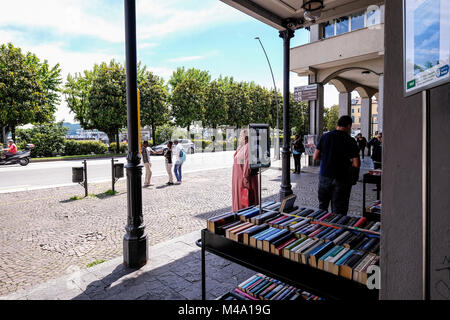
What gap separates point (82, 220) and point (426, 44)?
6827mm

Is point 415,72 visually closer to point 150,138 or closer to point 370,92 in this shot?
point 370,92

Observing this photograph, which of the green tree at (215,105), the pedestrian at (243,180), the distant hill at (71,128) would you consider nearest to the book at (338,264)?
the pedestrian at (243,180)

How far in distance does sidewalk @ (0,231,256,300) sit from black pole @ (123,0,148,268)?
0.65 ft

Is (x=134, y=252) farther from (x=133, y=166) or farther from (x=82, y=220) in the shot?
(x=82, y=220)

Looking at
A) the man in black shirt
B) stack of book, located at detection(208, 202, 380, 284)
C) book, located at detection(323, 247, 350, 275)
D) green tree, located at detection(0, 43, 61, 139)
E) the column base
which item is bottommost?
the column base

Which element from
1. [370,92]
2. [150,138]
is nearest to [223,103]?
[150,138]

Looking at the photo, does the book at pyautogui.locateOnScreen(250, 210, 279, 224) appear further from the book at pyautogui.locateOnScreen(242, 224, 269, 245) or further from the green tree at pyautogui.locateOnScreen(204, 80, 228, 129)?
the green tree at pyautogui.locateOnScreen(204, 80, 228, 129)

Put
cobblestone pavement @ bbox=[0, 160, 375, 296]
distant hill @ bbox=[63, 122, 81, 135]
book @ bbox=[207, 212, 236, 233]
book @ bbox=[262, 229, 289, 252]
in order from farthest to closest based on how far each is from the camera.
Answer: distant hill @ bbox=[63, 122, 81, 135] < cobblestone pavement @ bbox=[0, 160, 375, 296] < book @ bbox=[207, 212, 236, 233] < book @ bbox=[262, 229, 289, 252]

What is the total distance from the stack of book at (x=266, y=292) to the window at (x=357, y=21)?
1488cm

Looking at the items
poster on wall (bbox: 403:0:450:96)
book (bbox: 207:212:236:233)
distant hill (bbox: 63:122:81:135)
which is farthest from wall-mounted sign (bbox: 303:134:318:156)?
distant hill (bbox: 63:122:81:135)

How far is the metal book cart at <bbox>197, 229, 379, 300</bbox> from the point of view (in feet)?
5.36

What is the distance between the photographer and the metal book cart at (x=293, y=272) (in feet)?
5.36

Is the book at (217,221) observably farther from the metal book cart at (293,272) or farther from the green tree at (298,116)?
the green tree at (298,116)

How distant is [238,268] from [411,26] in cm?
337
